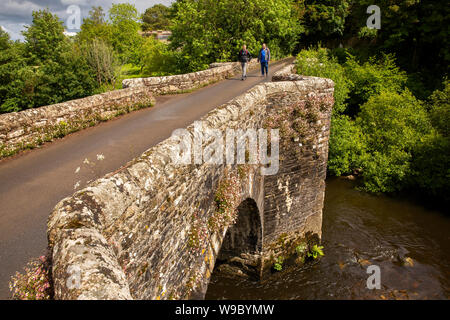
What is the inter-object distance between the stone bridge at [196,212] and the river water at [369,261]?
0.96 metres

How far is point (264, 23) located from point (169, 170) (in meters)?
22.9

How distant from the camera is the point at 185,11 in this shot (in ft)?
80.6

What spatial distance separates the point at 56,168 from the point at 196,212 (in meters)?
3.30

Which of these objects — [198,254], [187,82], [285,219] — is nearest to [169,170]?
[198,254]

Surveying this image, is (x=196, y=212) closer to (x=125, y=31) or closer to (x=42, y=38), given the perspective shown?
(x=42, y=38)

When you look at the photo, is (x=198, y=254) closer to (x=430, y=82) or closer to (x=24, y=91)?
(x=24, y=91)

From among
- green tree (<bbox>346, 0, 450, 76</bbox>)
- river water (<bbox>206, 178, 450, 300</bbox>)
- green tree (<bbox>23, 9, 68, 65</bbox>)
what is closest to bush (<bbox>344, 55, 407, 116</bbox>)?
green tree (<bbox>346, 0, 450, 76</bbox>)

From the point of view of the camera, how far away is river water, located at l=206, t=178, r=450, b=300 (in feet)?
37.4

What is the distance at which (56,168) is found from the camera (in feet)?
21.8

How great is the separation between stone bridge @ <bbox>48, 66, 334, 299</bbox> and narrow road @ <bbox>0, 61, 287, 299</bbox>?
4.77 feet

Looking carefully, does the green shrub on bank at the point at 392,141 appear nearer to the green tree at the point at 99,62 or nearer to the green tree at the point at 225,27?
the green tree at the point at 225,27

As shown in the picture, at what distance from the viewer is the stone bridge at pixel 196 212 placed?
307 cm

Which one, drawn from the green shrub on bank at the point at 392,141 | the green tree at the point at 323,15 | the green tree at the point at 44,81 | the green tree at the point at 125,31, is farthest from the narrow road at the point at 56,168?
the green tree at the point at 125,31
